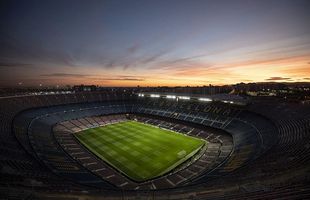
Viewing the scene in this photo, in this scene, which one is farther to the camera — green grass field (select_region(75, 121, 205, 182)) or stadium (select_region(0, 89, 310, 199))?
green grass field (select_region(75, 121, 205, 182))

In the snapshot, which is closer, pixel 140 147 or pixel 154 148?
pixel 154 148

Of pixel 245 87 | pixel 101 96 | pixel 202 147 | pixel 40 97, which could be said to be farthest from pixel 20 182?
pixel 245 87

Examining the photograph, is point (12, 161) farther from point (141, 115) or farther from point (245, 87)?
point (245, 87)

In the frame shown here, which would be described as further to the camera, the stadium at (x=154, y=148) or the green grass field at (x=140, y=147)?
the green grass field at (x=140, y=147)
